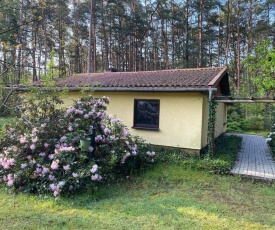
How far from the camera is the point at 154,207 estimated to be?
418 cm

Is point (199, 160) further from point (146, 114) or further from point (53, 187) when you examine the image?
point (53, 187)

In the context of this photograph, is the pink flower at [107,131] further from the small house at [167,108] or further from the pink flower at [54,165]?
the pink flower at [54,165]

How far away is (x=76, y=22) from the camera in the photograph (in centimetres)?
2034

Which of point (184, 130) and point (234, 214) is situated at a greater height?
point (184, 130)

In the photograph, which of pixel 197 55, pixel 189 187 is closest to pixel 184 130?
pixel 189 187

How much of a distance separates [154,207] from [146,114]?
4.67m

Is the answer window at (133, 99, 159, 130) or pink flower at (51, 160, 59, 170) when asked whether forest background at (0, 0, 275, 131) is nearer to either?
window at (133, 99, 159, 130)

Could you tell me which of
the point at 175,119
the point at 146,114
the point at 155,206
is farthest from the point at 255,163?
the point at 155,206

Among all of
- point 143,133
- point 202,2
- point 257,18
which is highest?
point 202,2

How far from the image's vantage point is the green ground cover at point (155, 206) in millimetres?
3607

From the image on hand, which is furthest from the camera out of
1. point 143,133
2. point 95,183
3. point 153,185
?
point 143,133

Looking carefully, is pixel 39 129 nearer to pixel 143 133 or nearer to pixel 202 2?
pixel 143 133

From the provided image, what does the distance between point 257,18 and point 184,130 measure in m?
16.6

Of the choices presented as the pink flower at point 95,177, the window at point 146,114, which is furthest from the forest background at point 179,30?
the pink flower at point 95,177
